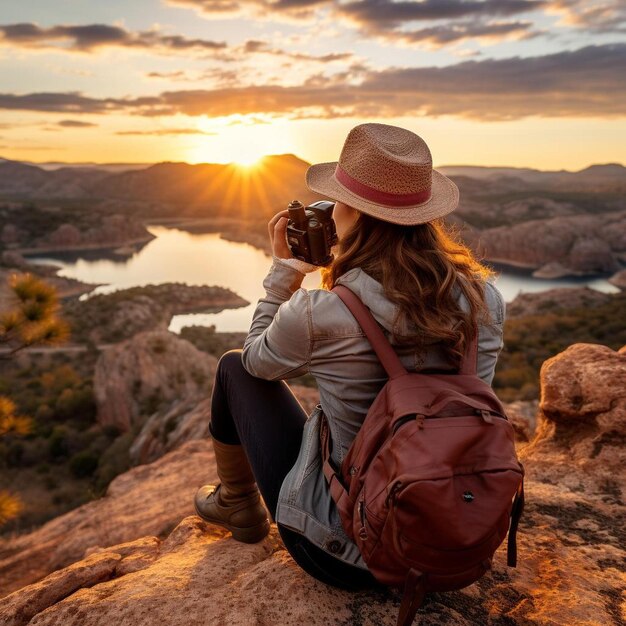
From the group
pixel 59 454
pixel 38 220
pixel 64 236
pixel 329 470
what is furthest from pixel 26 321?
pixel 38 220

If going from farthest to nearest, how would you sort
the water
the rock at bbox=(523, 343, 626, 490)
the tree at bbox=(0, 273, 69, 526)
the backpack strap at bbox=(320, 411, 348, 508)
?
the water → the tree at bbox=(0, 273, 69, 526) → the rock at bbox=(523, 343, 626, 490) → the backpack strap at bbox=(320, 411, 348, 508)

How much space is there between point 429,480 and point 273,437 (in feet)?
2.42

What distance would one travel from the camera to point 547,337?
16953 mm

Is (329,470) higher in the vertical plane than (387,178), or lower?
lower

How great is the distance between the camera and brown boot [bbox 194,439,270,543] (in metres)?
2.11

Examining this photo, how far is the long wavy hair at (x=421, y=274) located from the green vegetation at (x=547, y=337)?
31.4 ft

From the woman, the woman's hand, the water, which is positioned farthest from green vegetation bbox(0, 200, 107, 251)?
the woman

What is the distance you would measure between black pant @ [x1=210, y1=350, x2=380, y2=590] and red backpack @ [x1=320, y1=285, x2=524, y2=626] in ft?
1.10

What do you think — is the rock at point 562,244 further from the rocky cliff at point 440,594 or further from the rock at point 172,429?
the rocky cliff at point 440,594

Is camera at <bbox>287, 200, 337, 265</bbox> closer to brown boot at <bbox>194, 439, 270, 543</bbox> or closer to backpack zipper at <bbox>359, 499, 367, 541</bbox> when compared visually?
backpack zipper at <bbox>359, 499, 367, 541</bbox>

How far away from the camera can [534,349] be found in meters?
14.7

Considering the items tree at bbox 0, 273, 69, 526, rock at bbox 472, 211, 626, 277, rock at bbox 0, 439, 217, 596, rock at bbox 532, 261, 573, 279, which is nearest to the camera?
rock at bbox 0, 439, 217, 596

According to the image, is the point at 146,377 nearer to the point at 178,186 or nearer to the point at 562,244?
the point at 562,244

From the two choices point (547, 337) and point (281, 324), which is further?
point (547, 337)
